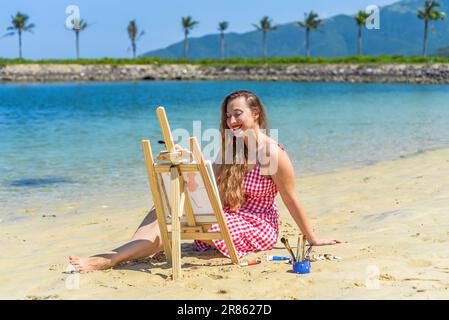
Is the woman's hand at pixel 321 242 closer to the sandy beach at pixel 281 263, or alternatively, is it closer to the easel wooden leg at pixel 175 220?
the sandy beach at pixel 281 263

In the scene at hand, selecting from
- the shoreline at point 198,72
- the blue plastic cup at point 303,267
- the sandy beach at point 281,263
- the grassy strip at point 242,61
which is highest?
the grassy strip at point 242,61

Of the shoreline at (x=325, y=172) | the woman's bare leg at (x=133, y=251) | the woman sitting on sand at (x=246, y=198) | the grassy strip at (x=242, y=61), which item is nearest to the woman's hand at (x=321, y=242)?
the woman sitting on sand at (x=246, y=198)

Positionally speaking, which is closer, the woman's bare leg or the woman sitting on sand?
the woman's bare leg

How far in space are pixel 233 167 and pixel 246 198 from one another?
303 mm

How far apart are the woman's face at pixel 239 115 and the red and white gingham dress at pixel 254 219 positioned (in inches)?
14.2

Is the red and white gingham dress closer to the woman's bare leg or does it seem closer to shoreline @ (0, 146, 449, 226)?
the woman's bare leg

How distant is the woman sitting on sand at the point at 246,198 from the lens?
5.07 m

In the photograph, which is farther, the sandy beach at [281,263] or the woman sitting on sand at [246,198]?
the woman sitting on sand at [246,198]

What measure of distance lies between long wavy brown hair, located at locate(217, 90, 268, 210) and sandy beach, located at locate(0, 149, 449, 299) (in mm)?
481

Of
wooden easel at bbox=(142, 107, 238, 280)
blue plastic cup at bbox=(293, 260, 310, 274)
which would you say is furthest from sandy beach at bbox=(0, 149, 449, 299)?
wooden easel at bbox=(142, 107, 238, 280)

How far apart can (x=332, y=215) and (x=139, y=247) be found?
2.73 metres

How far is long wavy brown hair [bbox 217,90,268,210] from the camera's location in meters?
5.16

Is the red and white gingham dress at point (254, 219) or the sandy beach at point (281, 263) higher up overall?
the red and white gingham dress at point (254, 219)

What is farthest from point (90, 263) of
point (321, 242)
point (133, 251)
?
point (321, 242)
